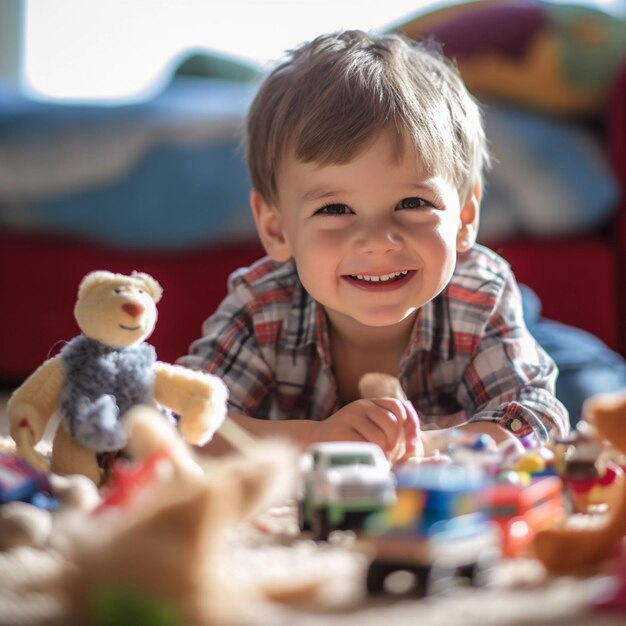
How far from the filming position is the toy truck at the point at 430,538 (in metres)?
0.62

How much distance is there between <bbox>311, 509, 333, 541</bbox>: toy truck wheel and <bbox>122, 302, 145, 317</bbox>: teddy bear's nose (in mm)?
254

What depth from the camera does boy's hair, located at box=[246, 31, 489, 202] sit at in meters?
1.11

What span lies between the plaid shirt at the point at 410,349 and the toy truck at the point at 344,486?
1.65 feet

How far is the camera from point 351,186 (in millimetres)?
1104

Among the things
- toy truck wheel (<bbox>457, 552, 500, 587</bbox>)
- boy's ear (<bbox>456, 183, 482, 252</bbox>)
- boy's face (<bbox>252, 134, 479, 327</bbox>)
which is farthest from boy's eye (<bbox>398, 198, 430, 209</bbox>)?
toy truck wheel (<bbox>457, 552, 500, 587</bbox>)

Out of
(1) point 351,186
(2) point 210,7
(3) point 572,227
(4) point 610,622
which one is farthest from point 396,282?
(2) point 210,7

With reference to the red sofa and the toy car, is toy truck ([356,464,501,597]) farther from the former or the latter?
the red sofa

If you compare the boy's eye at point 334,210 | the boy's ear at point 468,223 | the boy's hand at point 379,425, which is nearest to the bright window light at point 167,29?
the boy's ear at point 468,223

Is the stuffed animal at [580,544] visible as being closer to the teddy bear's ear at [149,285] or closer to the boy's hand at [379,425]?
the boy's hand at [379,425]

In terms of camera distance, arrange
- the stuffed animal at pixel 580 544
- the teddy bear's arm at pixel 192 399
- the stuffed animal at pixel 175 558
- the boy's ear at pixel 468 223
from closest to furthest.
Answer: the stuffed animal at pixel 175 558
the stuffed animal at pixel 580 544
the teddy bear's arm at pixel 192 399
the boy's ear at pixel 468 223

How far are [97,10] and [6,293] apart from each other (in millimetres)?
940

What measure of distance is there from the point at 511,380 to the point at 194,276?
804 millimetres

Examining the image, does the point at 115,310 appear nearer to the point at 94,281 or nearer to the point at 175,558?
the point at 94,281

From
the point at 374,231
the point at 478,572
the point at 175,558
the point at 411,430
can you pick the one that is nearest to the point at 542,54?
the point at 374,231
